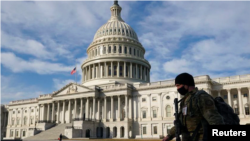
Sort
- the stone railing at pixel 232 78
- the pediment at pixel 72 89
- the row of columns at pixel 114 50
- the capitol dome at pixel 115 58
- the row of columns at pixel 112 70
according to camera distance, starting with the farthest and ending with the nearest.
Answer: the row of columns at pixel 114 50
the capitol dome at pixel 115 58
the row of columns at pixel 112 70
the pediment at pixel 72 89
the stone railing at pixel 232 78

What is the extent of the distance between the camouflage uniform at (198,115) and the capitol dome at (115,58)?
81.7m

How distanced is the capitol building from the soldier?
60634mm

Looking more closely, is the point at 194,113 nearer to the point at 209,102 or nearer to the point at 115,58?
the point at 209,102

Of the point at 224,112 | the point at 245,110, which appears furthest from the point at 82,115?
the point at 224,112

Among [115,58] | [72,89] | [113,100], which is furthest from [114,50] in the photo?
[113,100]

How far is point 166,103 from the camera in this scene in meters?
70.8

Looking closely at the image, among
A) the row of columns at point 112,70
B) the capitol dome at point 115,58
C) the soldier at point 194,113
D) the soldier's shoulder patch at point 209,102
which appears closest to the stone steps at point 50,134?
the capitol dome at point 115,58

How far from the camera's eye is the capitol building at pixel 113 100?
221ft

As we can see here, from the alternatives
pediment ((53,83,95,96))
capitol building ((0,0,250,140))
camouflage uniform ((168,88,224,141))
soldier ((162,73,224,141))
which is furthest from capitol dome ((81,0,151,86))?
camouflage uniform ((168,88,224,141))

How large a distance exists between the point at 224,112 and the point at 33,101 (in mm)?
103800

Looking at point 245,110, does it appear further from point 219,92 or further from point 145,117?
point 145,117

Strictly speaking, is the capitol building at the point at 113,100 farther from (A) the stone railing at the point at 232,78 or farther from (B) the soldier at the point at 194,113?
(B) the soldier at the point at 194,113

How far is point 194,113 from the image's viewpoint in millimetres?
5809

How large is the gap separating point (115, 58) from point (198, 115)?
85745mm
